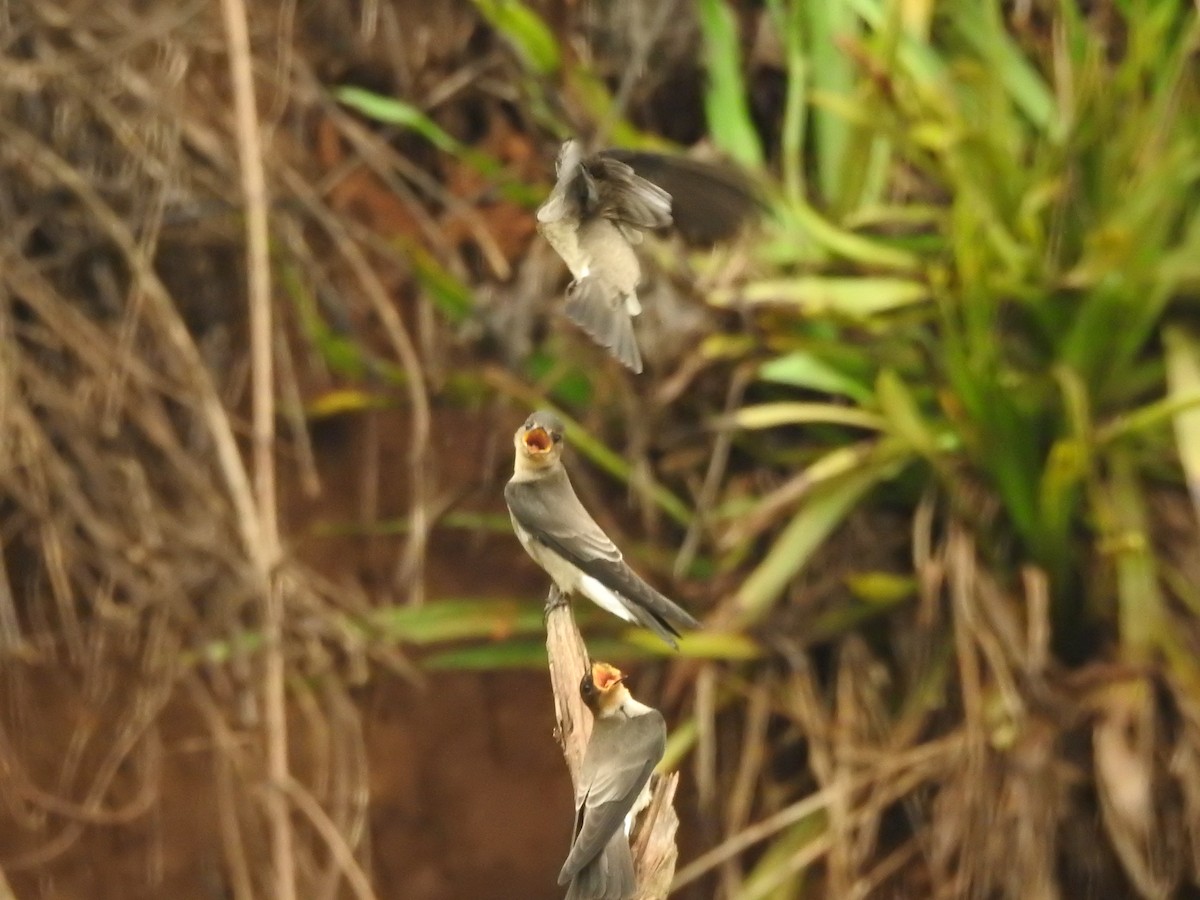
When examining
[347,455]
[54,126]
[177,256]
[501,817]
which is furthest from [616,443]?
[54,126]

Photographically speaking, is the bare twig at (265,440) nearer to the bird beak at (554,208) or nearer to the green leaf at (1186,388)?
the bird beak at (554,208)

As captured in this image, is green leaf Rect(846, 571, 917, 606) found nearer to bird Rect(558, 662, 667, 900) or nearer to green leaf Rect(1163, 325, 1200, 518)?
green leaf Rect(1163, 325, 1200, 518)

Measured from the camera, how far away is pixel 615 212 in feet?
2.31

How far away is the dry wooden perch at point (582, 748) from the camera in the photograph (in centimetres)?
69

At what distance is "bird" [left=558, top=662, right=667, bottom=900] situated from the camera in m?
0.62

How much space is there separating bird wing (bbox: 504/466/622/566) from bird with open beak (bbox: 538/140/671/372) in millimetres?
113

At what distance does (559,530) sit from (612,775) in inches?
5.9

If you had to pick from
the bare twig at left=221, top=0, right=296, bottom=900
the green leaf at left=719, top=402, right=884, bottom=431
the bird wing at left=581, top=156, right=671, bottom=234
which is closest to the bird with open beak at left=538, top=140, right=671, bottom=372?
the bird wing at left=581, top=156, right=671, bottom=234

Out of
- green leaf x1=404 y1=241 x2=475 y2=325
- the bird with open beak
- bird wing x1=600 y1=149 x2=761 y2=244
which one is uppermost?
green leaf x1=404 y1=241 x2=475 y2=325

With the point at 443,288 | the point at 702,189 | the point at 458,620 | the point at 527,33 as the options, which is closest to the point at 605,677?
the point at 702,189

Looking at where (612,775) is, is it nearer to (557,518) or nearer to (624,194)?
(557,518)

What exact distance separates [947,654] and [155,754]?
2.73 ft

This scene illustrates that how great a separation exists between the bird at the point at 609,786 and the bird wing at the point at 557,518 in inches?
2.9

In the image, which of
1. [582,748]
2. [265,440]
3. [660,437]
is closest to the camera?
[582,748]
